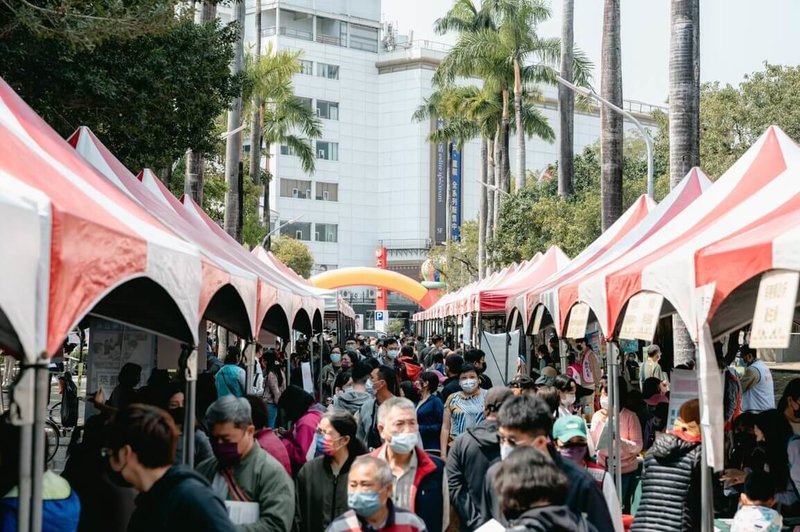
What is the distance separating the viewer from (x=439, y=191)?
10131cm

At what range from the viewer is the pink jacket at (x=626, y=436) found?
10492mm

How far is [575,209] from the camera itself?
3816 centimetres

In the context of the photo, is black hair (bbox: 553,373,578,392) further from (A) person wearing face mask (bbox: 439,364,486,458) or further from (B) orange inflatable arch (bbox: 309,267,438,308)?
(B) orange inflatable arch (bbox: 309,267,438,308)

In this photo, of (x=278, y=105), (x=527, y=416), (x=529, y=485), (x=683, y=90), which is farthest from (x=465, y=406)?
(x=278, y=105)

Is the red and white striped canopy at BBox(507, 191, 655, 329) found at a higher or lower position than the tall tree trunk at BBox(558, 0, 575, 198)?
lower

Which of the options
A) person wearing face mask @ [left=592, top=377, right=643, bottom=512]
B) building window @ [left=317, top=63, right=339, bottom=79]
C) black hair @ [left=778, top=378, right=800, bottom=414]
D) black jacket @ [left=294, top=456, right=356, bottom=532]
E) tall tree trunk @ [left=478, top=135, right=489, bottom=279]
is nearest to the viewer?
black jacket @ [left=294, top=456, right=356, bottom=532]

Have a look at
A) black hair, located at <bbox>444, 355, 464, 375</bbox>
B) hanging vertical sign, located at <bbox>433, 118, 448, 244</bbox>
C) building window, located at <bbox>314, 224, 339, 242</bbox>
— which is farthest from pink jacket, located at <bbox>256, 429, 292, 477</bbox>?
hanging vertical sign, located at <bbox>433, 118, 448, 244</bbox>

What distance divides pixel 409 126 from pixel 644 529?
9402 cm

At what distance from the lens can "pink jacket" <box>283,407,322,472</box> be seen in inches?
340

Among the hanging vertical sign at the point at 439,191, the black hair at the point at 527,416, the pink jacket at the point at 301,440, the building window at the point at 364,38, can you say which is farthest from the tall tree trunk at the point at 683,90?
the building window at the point at 364,38

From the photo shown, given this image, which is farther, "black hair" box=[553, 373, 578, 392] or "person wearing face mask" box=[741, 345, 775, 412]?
"person wearing face mask" box=[741, 345, 775, 412]

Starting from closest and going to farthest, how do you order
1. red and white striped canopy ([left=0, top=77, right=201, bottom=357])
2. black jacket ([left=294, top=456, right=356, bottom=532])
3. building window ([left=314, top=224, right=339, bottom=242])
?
red and white striped canopy ([left=0, top=77, right=201, bottom=357])
black jacket ([left=294, top=456, right=356, bottom=532])
building window ([left=314, top=224, right=339, bottom=242])

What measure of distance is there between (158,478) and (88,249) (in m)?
1.15

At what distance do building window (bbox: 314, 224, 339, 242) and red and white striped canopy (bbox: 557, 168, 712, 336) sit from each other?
286 feet
